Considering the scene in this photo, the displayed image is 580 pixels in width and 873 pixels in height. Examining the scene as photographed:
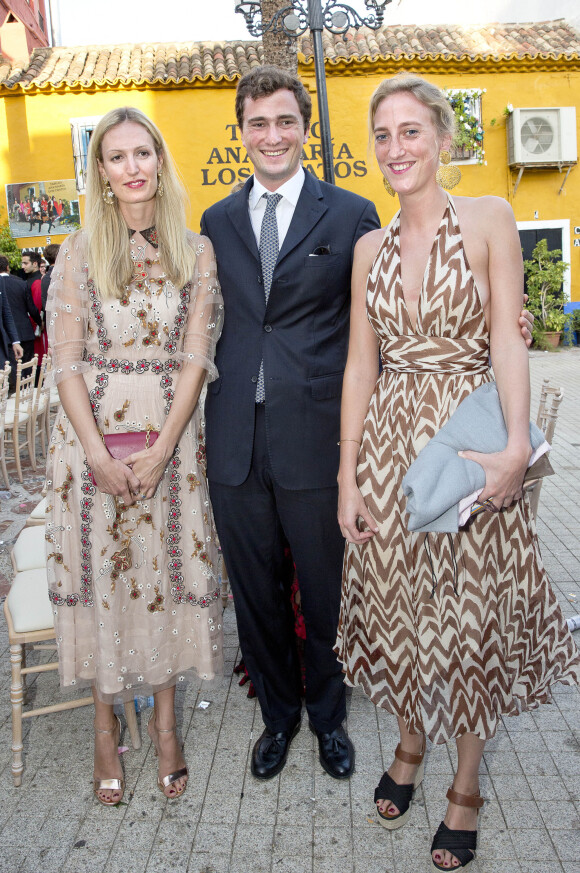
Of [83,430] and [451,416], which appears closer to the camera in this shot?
[451,416]

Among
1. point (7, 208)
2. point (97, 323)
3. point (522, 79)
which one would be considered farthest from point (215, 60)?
point (97, 323)

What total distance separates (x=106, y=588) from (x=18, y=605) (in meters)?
0.55

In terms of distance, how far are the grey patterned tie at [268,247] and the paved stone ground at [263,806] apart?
1.13 m

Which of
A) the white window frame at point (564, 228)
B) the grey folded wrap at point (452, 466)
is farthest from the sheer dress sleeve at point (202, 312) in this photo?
the white window frame at point (564, 228)

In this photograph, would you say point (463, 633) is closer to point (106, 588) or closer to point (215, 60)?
point (106, 588)

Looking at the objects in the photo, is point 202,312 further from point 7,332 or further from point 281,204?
point 7,332

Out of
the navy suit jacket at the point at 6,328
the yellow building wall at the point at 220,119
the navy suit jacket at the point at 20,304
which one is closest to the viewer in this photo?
the navy suit jacket at the point at 6,328

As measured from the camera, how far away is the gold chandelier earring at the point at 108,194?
233cm

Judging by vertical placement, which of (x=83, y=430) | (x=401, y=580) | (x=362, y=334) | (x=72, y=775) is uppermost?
(x=362, y=334)

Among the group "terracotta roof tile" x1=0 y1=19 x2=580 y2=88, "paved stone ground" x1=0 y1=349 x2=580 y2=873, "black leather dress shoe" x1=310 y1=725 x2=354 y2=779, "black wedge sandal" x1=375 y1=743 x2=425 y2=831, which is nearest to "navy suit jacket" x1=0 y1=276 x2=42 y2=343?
"terracotta roof tile" x1=0 y1=19 x2=580 y2=88

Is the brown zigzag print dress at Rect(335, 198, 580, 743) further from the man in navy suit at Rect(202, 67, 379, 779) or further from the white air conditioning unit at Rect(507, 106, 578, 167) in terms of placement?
the white air conditioning unit at Rect(507, 106, 578, 167)

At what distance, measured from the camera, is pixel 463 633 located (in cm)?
205

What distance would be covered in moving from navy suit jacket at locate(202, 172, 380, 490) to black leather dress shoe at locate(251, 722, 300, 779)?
100 cm

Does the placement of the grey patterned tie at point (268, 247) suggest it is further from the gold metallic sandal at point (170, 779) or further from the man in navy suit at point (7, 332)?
the man in navy suit at point (7, 332)
